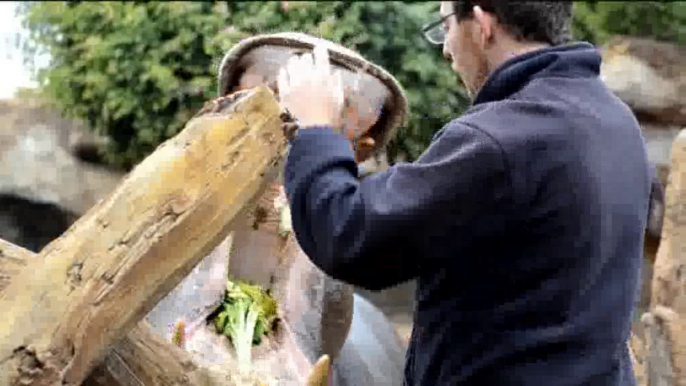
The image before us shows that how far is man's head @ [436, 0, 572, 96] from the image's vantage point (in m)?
1.21

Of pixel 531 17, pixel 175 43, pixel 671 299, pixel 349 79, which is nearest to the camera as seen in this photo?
pixel 531 17

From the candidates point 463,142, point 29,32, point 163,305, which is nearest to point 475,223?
point 463,142

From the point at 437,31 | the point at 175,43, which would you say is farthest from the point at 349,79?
the point at 175,43

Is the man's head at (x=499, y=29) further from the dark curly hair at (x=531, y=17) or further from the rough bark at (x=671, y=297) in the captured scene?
the rough bark at (x=671, y=297)

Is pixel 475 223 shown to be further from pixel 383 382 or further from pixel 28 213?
pixel 28 213

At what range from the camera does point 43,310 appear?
0.99 metres

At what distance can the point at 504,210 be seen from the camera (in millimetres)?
1109

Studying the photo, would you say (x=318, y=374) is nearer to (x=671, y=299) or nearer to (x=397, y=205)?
(x=397, y=205)

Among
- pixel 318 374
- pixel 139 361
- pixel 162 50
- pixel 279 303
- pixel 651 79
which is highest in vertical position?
pixel 139 361

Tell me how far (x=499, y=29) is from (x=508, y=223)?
27 cm

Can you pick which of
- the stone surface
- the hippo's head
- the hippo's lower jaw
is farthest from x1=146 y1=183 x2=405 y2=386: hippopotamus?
the stone surface

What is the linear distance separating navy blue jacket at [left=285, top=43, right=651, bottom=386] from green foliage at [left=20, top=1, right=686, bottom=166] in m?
2.21

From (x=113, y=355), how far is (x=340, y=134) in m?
0.40

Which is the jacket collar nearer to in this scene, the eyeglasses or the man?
the man
